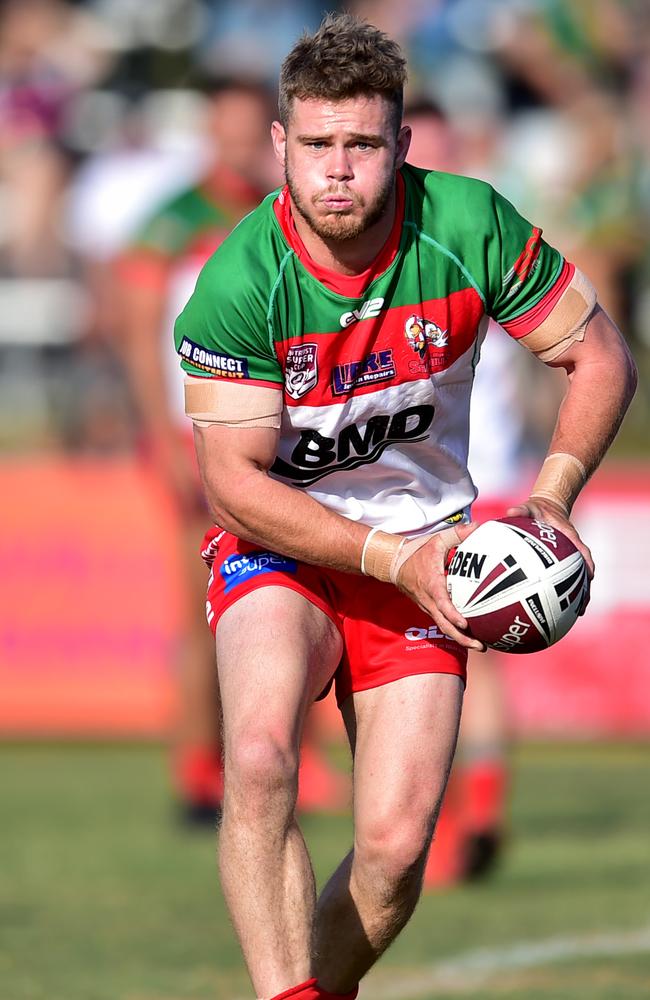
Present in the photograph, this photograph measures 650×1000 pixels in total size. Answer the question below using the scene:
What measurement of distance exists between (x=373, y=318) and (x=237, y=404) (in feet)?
1.38

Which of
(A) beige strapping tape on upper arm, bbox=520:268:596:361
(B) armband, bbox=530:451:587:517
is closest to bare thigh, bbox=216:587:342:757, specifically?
(B) armband, bbox=530:451:587:517

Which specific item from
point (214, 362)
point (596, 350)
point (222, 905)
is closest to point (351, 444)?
point (214, 362)

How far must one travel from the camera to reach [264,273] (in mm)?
4629

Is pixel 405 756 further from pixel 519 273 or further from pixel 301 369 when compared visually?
pixel 519 273

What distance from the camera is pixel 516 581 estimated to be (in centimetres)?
450

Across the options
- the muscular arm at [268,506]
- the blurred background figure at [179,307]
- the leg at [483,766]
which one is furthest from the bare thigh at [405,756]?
the blurred background figure at [179,307]

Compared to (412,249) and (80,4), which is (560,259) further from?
(80,4)

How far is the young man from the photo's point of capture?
453cm

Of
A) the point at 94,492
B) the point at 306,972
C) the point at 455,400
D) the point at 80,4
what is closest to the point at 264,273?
the point at 455,400

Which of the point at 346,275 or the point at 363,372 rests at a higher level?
the point at 346,275

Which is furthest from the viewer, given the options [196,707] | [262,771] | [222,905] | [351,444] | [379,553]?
[196,707]

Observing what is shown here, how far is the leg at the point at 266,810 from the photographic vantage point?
4461 millimetres

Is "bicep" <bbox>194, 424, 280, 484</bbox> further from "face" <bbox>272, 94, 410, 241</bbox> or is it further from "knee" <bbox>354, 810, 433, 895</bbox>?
"knee" <bbox>354, 810, 433, 895</bbox>

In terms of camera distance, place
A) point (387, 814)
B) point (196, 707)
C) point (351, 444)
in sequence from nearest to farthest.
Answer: point (387, 814) < point (351, 444) < point (196, 707)
